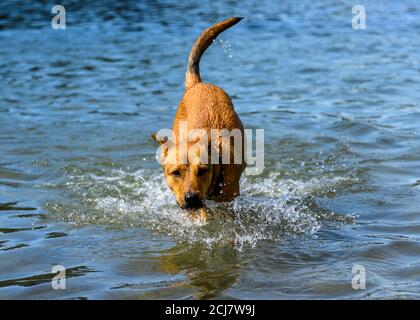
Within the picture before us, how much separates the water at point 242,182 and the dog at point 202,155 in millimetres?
338

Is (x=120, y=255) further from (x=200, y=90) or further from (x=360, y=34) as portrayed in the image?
(x=360, y=34)

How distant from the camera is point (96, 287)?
18.1 ft

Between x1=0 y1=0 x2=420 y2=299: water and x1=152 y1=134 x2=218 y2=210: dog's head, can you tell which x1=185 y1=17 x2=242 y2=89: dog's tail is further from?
x1=152 y1=134 x2=218 y2=210: dog's head

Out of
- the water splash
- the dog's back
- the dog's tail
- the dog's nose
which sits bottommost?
the water splash

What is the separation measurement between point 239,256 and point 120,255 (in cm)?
101

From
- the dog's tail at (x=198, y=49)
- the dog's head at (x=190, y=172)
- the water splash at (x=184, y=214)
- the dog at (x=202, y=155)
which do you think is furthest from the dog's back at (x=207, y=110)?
the water splash at (x=184, y=214)

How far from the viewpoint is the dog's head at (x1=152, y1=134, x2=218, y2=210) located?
6.01 meters

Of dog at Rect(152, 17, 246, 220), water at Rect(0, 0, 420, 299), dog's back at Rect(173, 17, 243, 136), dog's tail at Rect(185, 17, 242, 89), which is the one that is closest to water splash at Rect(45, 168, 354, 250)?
water at Rect(0, 0, 420, 299)

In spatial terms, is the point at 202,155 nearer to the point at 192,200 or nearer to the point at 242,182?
the point at 192,200

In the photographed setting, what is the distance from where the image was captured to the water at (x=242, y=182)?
5.80m

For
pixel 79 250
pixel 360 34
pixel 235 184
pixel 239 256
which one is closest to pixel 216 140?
pixel 235 184

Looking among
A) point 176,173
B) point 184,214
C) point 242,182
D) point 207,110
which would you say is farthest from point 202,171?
point 242,182

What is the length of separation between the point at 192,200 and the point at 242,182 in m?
2.53

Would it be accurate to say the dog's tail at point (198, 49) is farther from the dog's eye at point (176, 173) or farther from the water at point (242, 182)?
the dog's eye at point (176, 173)
